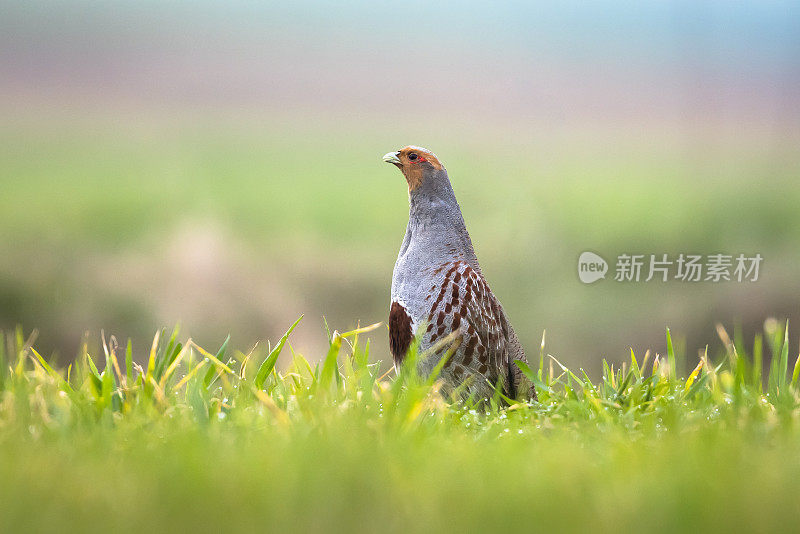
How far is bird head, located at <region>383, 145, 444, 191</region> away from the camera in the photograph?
9.11 ft

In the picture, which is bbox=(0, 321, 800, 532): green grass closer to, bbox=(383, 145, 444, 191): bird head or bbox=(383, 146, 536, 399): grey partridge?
bbox=(383, 146, 536, 399): grey partridge

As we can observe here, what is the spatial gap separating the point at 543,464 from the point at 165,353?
1431 millimetres

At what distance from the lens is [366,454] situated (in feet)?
5.29

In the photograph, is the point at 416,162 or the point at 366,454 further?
the point at 416,162

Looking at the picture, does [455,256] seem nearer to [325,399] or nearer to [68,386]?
[325,399]

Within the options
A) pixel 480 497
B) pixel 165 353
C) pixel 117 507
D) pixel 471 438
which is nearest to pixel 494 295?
pixel 471 438

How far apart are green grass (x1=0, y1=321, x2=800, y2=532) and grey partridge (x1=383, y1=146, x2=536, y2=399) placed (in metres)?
0.20

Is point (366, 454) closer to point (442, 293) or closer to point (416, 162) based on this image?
point (442, 293)

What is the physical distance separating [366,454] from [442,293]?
1.15 meters

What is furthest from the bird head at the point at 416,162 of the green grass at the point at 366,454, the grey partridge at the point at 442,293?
the green grass at the point at 366,454

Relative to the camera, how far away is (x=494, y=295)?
2.89 m

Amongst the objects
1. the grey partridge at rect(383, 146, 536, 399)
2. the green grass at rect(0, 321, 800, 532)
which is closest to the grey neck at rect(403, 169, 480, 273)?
the grey partridge at rect(383, 146, 536, 399)

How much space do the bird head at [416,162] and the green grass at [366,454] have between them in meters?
0.69

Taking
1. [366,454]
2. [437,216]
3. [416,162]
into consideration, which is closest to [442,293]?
[437,216]
